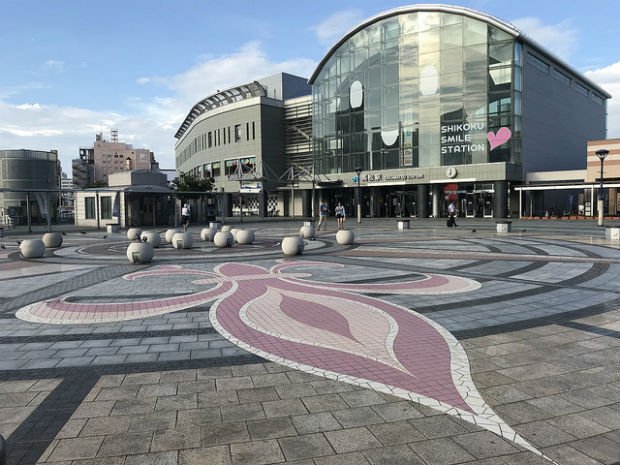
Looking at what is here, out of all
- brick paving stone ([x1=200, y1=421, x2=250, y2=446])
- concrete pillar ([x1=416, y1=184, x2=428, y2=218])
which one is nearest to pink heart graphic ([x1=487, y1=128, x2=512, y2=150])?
concrete pillar ([x1=416, y1=184, x2=428, y2=218])

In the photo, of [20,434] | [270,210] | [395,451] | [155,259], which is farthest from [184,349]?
[270,210]

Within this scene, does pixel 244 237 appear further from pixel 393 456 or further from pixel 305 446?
pixel 393 456

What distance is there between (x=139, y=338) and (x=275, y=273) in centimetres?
629

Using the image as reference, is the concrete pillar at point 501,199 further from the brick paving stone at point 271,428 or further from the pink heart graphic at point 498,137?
the brick paving stone at point 271,428

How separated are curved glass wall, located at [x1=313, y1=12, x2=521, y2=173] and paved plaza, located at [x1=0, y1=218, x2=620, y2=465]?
3864 centimetres

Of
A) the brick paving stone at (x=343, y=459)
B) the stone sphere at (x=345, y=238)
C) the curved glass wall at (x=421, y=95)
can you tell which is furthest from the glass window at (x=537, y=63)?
the brick paving stone at (x=343, y=459)

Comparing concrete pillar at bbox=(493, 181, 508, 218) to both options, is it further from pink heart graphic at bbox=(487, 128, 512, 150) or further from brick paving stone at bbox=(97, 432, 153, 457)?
brick paving stone at bbox=(97, 432, 153, 457)

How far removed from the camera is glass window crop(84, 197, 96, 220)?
41.8 metres

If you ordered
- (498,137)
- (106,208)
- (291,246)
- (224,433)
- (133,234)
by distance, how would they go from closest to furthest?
(224,433)
(291,246)
(133,234)
(106,208)
(498,137)

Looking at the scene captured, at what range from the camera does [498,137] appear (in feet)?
153

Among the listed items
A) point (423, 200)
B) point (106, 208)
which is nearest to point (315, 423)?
point (106, 208)

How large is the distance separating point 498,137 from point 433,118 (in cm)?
699

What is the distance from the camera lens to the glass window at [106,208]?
3979 centimetres

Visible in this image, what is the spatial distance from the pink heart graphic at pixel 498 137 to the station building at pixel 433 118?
96 millimetres
